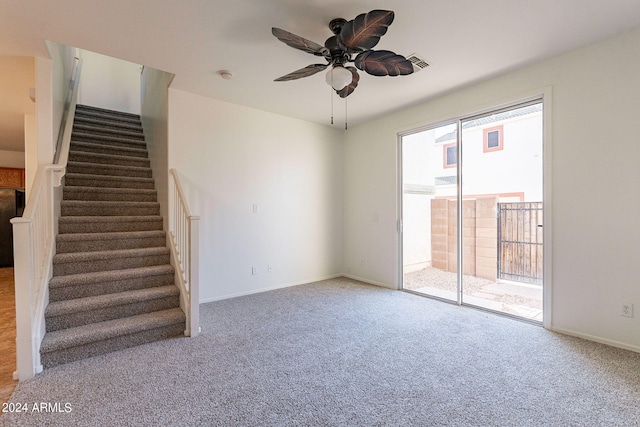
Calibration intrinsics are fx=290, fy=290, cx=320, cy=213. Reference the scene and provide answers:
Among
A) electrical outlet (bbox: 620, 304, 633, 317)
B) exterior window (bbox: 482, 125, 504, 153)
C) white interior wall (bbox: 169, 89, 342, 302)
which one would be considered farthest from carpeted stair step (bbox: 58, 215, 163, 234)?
electrical outlet (bbox: 620, 304, 633, 317)

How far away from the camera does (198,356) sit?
238cm

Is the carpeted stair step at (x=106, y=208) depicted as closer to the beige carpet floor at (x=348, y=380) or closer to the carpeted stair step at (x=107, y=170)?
the carpeted stair step at (x=107, y=170)

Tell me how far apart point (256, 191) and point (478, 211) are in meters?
3.05

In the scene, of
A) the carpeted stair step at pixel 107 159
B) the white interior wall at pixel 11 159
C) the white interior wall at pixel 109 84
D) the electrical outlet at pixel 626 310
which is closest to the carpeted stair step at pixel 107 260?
the carpeted stair step at pixel 107 159

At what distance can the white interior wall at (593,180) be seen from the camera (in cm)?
246

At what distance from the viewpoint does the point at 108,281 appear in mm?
2848

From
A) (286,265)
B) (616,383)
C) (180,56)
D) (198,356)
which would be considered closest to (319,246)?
(286,265)

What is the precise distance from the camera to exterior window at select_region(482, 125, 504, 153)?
3471 millimetres

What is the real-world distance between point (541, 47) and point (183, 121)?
392cm

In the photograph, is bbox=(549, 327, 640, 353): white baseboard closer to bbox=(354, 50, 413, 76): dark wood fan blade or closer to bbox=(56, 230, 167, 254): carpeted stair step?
bbox=(354, 50, 413, 76): dark wood fan blade

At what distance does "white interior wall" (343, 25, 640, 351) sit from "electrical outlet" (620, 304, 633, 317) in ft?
0.10

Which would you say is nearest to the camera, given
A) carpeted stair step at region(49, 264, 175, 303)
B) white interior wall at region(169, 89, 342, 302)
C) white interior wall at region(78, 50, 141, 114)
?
carpeted stair step at region(49, 264, 175, 303)

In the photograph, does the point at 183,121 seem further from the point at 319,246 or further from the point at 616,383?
the point at 616,383

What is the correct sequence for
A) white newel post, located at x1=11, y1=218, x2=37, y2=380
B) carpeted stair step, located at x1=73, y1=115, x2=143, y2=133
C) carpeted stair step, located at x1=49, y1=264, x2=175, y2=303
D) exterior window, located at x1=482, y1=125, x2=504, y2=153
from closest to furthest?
1. white newel post, located at x1=11, y1=218, x2=37, y2=380
2. carpeted stair step, located at x1=49, y1=264, x2=175, y2=303
3. exterior window, located at x1=482, y1=125, x2=504, y2=153
4. carpeted stair step, located at x1=73, y1=115, x2=143, y2=133
